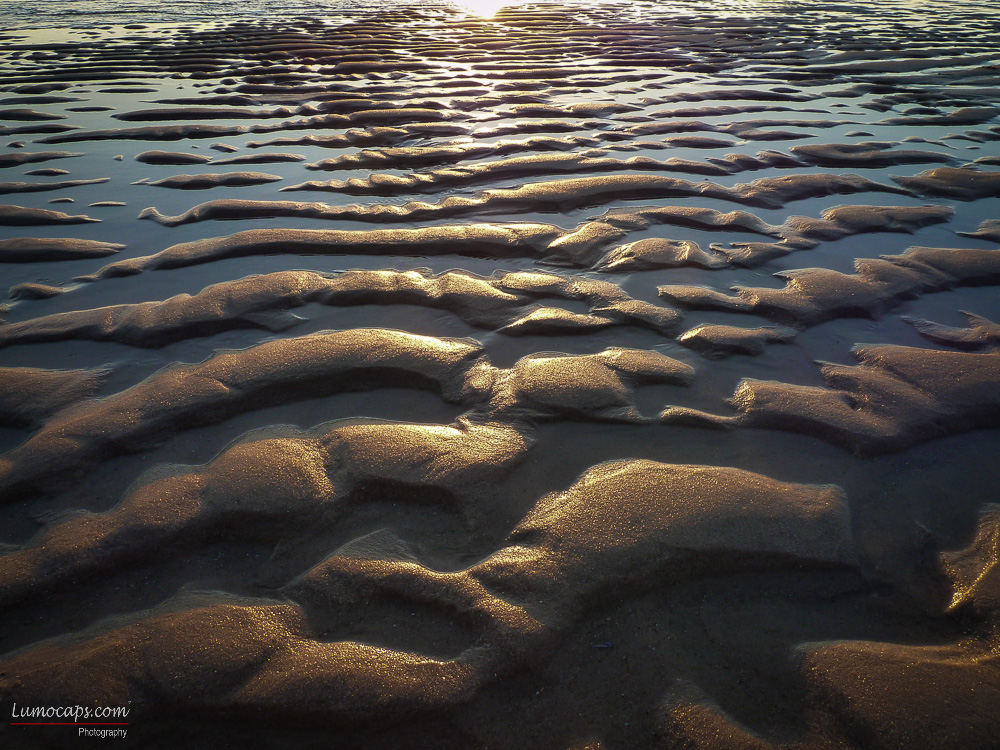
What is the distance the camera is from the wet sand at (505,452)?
105 cm

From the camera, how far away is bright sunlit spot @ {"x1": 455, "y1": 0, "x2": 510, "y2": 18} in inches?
510

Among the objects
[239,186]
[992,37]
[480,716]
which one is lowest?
→ [480,716]

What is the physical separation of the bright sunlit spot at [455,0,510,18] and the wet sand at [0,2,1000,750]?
1105 cm

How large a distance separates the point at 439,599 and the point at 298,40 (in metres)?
9.96

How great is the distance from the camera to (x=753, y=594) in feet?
4.00

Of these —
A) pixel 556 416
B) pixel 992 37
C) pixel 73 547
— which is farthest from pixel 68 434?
pixel 992 37

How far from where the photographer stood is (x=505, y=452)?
1535mm

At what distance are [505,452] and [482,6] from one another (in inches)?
630

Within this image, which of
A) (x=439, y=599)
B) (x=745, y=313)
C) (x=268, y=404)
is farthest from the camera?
(x=745, y=313)

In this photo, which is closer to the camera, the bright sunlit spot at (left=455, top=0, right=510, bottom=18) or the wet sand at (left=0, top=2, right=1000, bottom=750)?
the wet sand at (left=0, top=2, right=1000, bottom=750)

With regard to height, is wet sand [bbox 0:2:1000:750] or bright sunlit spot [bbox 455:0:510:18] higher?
bright sunlit spot [bbox 455:0:510:18]

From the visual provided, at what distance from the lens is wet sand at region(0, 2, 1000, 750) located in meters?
1.05

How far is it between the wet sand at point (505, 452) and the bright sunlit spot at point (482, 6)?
1105cm

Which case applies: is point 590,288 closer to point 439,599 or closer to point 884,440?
point 884,440
